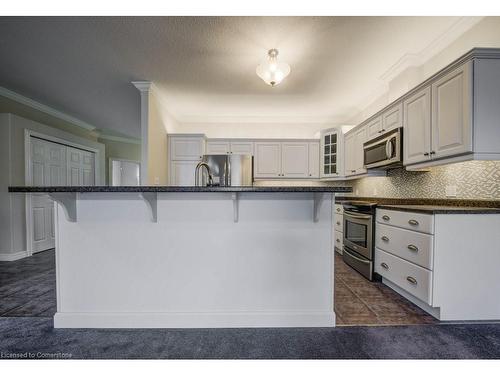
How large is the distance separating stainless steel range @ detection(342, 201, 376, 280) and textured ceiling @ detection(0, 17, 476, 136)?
1.73 metres

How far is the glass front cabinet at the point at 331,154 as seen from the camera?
4152 mm

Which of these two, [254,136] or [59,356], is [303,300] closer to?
[59,356]

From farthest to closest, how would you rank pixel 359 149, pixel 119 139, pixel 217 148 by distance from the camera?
1. pixel 119 139
2. pixel 217 148
3. pixel 359 149

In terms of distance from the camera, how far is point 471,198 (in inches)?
82.4

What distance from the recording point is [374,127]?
123 inches

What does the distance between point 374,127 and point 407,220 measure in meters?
1.58

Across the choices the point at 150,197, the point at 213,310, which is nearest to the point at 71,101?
the point at 150,197

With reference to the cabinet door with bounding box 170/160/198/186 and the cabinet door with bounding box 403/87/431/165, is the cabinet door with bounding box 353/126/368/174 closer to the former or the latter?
the cabinet door with bounding box 403/87/431/165

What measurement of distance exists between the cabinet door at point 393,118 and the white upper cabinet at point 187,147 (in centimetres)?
294

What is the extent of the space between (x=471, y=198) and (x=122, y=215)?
297cm

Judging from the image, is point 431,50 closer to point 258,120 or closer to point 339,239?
point 339,239

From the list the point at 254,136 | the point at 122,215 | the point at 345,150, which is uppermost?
the point at 254,136

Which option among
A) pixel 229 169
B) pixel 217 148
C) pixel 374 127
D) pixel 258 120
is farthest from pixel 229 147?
pixel 374 127
